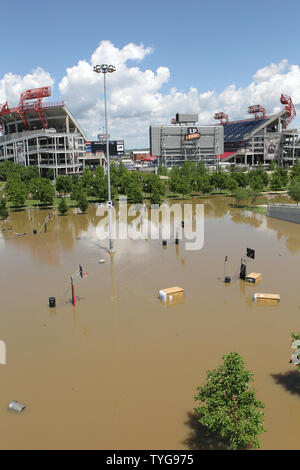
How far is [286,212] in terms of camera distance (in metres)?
46.7

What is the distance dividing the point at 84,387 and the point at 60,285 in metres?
11.4

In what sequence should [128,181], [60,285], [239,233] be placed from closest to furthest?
[60,285] → [239,233] → [128,181]

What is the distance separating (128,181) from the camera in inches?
2717

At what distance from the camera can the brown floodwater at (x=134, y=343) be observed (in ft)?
39.0

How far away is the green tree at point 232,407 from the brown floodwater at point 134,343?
5.06 ft

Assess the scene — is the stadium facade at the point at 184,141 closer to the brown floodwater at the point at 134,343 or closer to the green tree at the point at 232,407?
the brown floodwater at the point at 134,343

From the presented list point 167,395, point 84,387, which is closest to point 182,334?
point 167,395

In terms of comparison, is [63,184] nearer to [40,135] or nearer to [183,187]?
[183,187]

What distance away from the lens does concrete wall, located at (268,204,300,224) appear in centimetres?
4519

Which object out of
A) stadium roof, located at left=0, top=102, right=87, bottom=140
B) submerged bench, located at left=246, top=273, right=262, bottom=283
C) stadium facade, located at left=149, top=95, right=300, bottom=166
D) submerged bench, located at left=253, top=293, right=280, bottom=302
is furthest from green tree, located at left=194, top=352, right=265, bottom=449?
stadium facade, located at left=149, top=95, right=300, bottom=166

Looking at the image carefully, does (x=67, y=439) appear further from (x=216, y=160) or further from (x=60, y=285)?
(x=216, y=160)

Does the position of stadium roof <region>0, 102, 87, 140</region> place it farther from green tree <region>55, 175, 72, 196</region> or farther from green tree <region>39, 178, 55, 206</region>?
green tree <region>39, 178, 55, 206</region>

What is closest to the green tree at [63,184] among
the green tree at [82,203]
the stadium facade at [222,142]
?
the green tree at [82,203]

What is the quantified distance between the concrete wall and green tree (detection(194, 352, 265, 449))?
37.9 m
